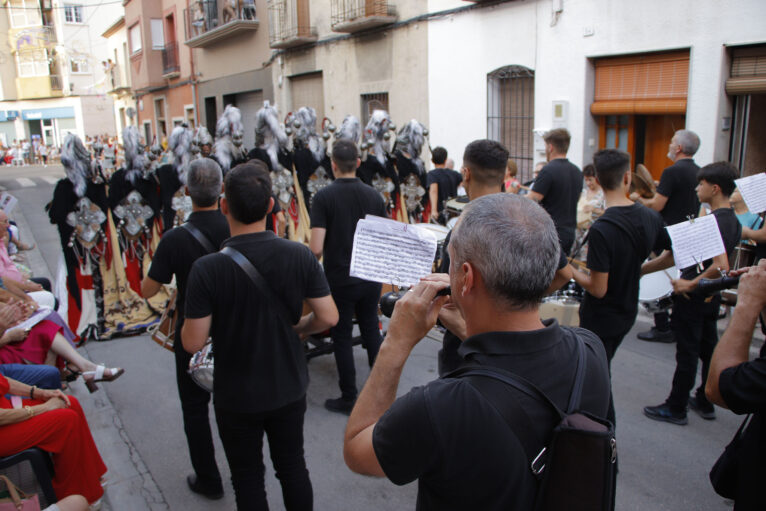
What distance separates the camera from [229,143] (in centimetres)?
568

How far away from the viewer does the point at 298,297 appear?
2.43 meters

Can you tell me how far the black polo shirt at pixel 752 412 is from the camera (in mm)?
1712

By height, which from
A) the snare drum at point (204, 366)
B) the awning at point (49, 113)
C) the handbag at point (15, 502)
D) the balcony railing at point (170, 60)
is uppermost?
the balcony railing at point (170, 60)

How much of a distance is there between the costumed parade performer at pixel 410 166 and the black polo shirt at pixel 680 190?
103 inches

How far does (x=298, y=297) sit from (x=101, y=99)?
40.0 metres

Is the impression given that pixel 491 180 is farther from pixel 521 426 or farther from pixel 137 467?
pixel 137 467

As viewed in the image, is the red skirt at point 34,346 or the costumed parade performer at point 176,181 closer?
the red skirt at point 34,346

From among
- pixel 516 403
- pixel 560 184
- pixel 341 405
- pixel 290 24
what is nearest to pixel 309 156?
pixel 560 184

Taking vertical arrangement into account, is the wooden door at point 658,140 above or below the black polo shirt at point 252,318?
above

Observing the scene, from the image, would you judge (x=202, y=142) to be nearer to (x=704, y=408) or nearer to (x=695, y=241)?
(x=695, y=241)

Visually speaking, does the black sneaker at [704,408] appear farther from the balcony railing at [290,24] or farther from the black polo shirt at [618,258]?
the balcony railing at [290,24]

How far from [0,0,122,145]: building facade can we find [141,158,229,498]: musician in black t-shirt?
37.7 meters

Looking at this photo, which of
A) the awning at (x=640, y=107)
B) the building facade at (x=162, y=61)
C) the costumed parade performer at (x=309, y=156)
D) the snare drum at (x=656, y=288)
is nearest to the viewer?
the snare drum at (x=656, y=288)

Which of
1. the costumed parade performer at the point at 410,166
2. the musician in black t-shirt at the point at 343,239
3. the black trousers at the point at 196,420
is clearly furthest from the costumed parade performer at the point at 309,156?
the black trousers at the point at 196,420
